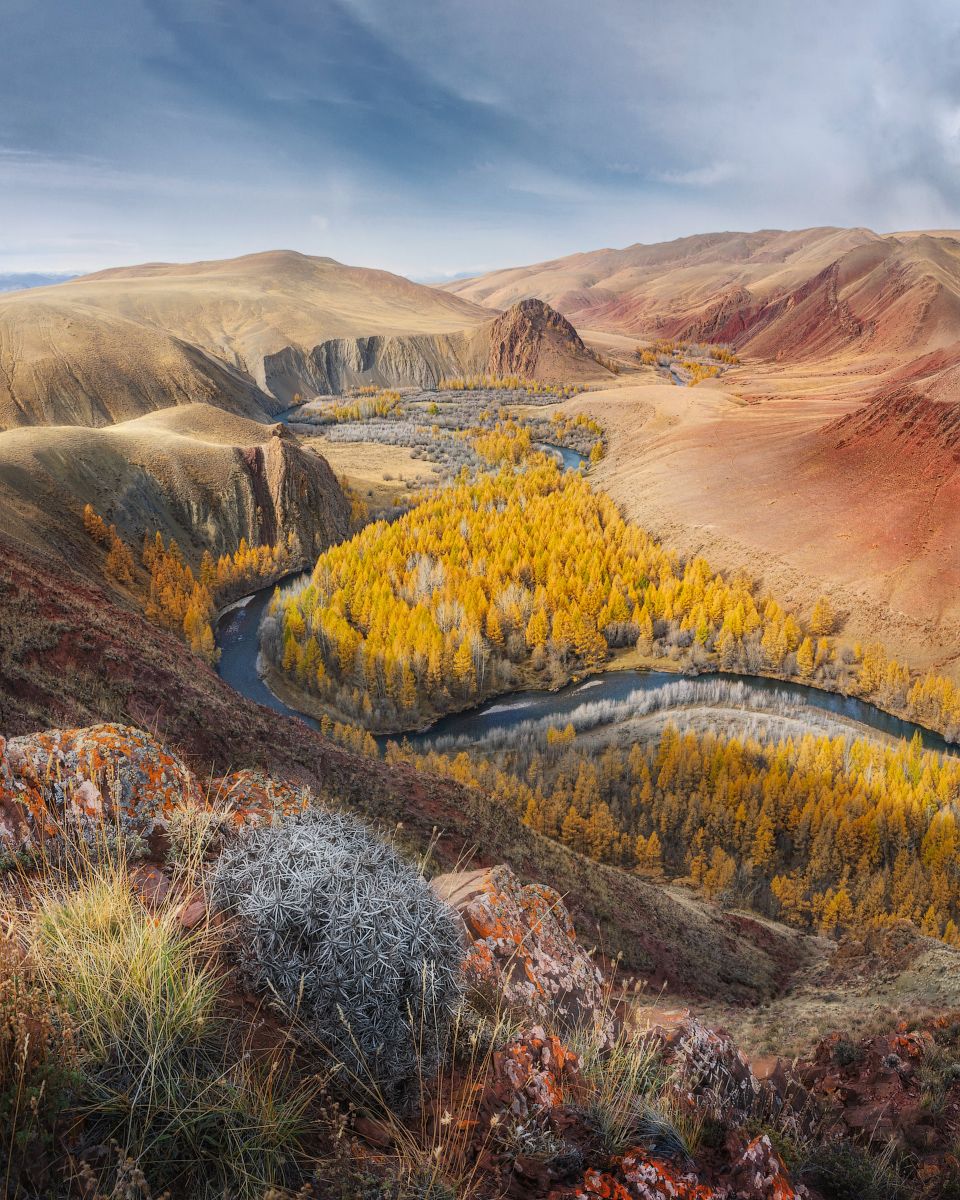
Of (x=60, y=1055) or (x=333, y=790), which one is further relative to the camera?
(x=333, y=790)

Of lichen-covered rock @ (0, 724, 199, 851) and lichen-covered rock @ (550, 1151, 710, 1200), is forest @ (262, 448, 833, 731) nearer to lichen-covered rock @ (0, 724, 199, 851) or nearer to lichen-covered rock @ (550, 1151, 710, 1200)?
lichen-covered rock @ (0, 724, 199, 851)

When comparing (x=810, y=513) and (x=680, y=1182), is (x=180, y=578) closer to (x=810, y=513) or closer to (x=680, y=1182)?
(x=680, y=1182)

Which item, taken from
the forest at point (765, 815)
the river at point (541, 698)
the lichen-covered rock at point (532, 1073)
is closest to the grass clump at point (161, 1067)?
the lichen-covered rock at point (532, 1073)

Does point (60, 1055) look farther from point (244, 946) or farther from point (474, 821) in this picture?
point (474, 821)

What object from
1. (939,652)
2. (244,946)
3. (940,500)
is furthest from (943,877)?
(940,500)

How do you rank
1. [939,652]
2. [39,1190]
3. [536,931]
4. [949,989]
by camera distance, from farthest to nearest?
[939,652], [949,989], [536,931], [39,1190]

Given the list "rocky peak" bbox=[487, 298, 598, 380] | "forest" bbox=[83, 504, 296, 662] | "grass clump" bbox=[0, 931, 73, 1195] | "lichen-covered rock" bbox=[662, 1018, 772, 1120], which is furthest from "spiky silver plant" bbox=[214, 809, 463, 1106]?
"rocky peak" bbox=[487, 298, 598, 380]

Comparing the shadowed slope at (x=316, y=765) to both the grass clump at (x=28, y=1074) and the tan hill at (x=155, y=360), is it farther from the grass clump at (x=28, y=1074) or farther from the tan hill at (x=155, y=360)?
the tan hill at (x=155, y=360)
